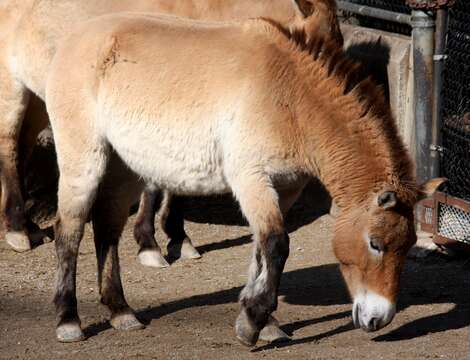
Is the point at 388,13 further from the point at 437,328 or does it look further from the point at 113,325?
the point at 113,325

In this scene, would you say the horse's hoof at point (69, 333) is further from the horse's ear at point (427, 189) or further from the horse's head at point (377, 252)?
the horse's ear at point (427, 189)

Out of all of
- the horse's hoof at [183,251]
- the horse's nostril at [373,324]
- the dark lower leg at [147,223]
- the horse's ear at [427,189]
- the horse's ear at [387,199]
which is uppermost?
the horse's ear at [387,199]

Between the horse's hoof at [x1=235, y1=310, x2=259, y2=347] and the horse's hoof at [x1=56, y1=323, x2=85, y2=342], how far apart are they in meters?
0.94

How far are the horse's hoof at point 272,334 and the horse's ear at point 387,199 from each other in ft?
3.35

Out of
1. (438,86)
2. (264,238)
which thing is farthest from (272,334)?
(438,86)

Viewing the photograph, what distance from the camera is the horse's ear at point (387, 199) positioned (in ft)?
16.4

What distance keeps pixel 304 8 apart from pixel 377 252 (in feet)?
8.94

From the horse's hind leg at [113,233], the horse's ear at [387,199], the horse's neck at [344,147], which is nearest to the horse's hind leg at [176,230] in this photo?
the horse's hind leg at [113,233]

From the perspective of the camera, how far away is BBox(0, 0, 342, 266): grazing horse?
7465 mm

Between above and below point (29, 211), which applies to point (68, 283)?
above

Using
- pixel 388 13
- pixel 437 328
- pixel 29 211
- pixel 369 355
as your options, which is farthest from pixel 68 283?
pixel 388 13

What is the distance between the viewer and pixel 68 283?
5.81m

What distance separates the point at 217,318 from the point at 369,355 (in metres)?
1.11

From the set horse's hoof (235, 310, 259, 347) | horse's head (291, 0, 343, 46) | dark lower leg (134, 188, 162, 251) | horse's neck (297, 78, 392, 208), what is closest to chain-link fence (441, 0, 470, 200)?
horse's head (291, 0, 343, 46)
